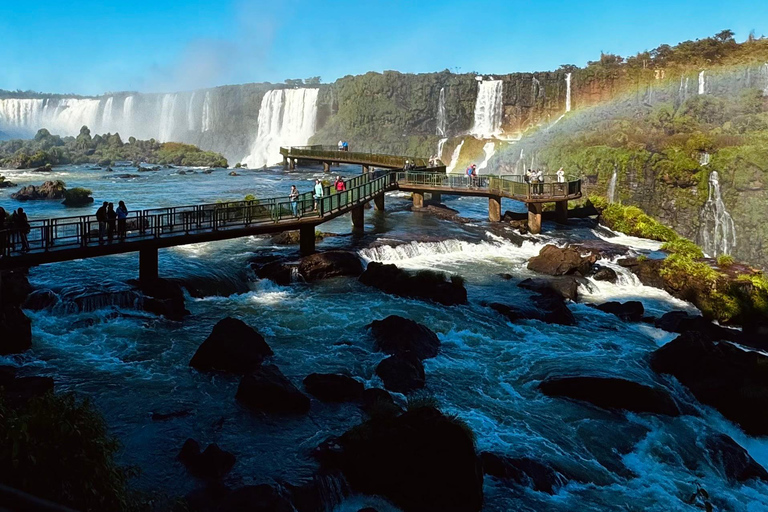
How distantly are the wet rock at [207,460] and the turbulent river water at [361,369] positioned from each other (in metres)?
0.20

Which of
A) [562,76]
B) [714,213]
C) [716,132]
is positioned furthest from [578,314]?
[562,76]

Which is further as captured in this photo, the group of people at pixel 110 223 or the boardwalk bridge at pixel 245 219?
the group of people at pixel 110 223

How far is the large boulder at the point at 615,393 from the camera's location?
1535 centimetres

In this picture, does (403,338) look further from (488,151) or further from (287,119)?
(287,119)

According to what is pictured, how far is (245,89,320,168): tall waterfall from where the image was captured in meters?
87.4

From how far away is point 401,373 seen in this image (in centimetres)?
1619

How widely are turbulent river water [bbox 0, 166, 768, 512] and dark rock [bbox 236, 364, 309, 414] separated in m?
0.32

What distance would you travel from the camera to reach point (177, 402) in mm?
14570

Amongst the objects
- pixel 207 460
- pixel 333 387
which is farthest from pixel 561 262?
pixel 207 460

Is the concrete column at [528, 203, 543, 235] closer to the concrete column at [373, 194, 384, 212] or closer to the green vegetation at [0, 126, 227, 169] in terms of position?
the concrete column at [373, 194, 384, 212]

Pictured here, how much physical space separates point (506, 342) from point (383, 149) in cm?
6946

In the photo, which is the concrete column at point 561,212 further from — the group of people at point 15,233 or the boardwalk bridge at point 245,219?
the group of people at point 15,233

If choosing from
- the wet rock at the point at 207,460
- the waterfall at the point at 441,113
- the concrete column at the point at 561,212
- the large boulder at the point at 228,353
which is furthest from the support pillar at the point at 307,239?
the waterfall at the point at 441,113

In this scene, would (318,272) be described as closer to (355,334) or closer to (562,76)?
(355,334)
